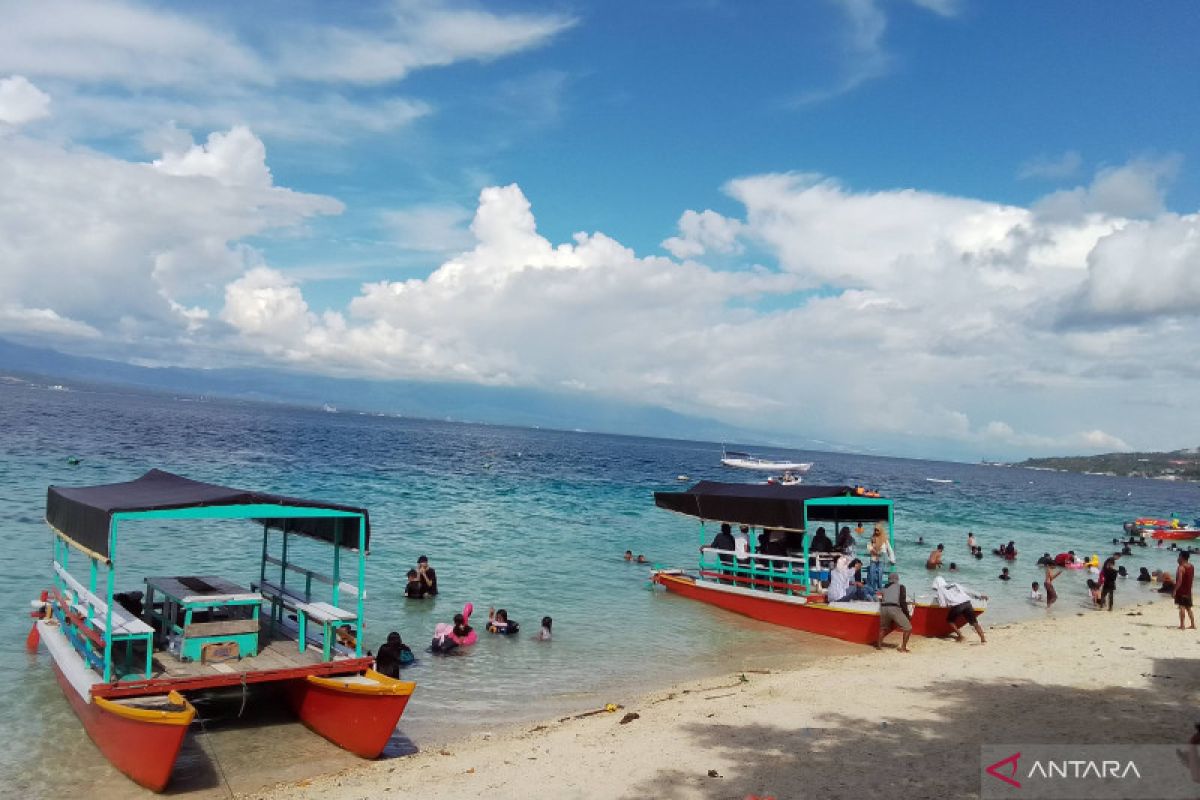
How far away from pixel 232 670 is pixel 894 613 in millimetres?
12351

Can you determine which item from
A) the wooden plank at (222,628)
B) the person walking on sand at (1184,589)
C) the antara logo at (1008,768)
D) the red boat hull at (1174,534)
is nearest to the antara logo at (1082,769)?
the antara logo at (1008,768)

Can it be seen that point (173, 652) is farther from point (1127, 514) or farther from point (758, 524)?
point (1127, 514)

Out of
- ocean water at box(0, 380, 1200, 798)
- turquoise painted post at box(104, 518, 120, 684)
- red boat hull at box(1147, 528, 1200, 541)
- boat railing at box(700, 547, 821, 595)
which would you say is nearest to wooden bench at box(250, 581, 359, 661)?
ocean water at box(0, 380, 1200, 798)

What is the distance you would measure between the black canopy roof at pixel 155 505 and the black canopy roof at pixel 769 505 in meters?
10.1

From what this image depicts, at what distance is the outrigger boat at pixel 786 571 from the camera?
58.4 ft

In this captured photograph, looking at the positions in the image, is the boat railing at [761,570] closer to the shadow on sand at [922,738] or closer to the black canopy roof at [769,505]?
the black canopy roof at [769,505]

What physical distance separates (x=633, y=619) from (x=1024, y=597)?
1403 centimetres

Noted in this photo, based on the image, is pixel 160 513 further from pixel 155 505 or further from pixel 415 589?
pixel 415 589

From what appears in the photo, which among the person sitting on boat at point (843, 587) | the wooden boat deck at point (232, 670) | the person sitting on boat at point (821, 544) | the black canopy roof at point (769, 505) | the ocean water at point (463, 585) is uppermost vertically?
the black canopy roof at point (769, 505)

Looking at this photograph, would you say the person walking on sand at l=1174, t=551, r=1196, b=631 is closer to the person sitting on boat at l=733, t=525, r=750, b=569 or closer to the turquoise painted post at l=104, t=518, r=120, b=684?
the person sitting on boat at l=733, t=525, r=750, b=569

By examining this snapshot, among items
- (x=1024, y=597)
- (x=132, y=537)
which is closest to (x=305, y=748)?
(x=132, y=537)

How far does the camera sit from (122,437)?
236ft

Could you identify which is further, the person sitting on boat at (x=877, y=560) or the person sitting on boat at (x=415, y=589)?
the person sitting on boat at (x=415, y=589)

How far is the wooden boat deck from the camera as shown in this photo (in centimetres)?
1000
